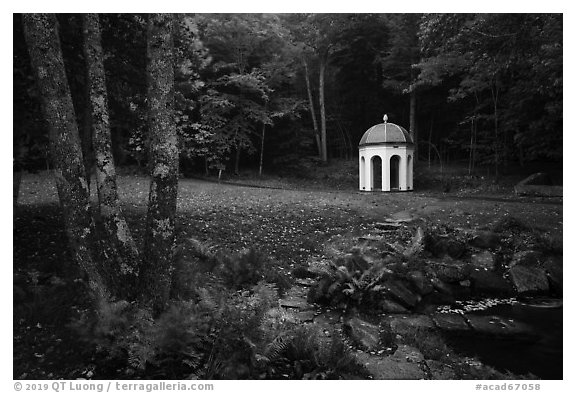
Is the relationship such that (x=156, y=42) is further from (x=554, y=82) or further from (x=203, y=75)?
(x=554, y=82)

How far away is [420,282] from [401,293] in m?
0.50

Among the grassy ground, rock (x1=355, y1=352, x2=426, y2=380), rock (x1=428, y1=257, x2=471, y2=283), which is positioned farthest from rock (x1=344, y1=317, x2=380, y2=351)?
rock (x1=428, y1=257, x2=471, y2=283)

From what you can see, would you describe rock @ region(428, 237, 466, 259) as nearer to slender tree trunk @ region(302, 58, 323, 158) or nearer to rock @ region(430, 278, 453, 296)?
rock @ region(430, 278, 453, 296)

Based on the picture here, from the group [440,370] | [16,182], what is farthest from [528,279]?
[16,182]

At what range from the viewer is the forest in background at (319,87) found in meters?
5.45

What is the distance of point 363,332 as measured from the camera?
4723mm

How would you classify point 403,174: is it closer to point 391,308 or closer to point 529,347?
point 391,308

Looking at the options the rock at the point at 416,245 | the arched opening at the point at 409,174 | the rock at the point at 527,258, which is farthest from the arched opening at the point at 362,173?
the rock at the point at 527,258

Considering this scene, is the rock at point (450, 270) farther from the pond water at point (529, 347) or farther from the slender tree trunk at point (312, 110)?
the slender tree trunk at point (312, 110)

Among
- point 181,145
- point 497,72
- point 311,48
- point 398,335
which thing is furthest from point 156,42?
Answer: point 497,72

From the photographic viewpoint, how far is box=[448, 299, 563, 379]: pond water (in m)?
4.39

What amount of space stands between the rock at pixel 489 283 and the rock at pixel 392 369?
8.08 ft
